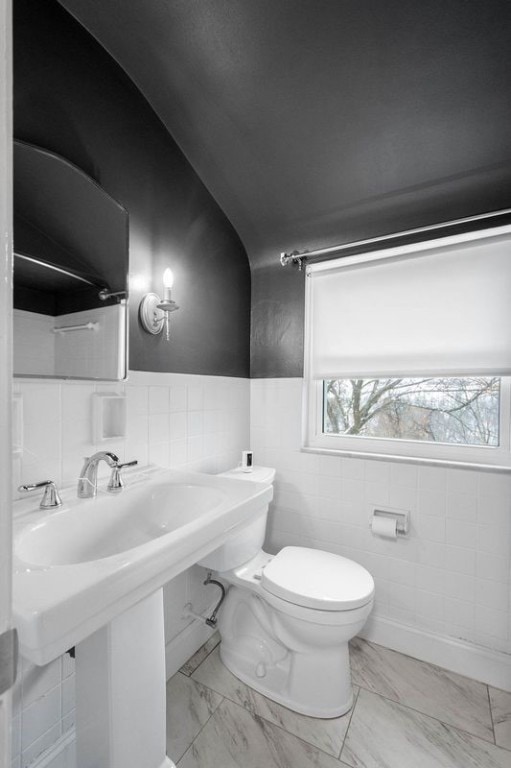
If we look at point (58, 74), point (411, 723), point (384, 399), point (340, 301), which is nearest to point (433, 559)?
point (411, 723)

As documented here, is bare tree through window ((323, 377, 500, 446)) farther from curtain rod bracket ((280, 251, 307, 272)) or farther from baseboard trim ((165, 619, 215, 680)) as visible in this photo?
baseboard trim ((165, 619, 215, 680))

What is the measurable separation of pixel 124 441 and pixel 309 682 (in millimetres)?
1115

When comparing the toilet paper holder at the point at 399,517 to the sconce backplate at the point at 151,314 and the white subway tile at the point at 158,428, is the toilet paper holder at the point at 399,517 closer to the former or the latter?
the white subway tile at the point at 158,428

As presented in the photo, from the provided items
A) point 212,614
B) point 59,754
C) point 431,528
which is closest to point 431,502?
point 431,528

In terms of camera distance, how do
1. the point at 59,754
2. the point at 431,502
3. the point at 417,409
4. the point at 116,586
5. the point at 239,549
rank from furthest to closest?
the point at 417,409 → the point at 431,502 → the point at 239,549 → the point at 59,754 → the point at 116,586

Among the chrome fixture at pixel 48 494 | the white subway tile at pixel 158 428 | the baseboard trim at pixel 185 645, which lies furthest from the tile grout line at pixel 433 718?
the chrome fixture at pixel 48 494

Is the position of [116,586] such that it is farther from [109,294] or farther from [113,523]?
[109,294]

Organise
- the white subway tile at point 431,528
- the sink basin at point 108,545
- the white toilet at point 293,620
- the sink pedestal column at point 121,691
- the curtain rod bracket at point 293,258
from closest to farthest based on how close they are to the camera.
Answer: the sink basin at point 108,545 → the sink pedestal column at point 121,691 → the white toilet at point 293,620 → the white subway tile at point 431,528 → the curtain rod bracket at point 293,258

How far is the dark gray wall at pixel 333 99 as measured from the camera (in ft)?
3.54

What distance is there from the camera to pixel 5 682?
10.9 inches

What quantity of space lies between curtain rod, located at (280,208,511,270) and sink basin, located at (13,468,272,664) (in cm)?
117

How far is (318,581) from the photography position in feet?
4.47

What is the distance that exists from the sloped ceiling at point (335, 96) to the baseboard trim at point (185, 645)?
1.95 meters

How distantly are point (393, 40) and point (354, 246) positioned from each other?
29.7 inches
